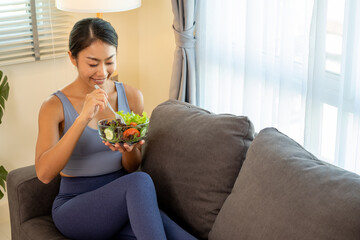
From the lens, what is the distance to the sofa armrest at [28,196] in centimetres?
219

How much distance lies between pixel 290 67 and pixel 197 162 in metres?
0.65

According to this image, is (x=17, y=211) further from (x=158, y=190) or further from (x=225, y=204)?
(x=225, y=204)

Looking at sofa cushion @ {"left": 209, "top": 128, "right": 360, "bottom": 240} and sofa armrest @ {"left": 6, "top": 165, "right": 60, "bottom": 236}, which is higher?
sofa cushion @ {"left": 209, "top": 128, "right": 360, "bottom": 240}

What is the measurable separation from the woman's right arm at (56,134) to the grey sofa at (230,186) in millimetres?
260

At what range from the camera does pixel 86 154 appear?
2.11 m

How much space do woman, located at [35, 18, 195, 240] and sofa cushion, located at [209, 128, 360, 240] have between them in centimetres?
25

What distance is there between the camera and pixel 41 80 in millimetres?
3160

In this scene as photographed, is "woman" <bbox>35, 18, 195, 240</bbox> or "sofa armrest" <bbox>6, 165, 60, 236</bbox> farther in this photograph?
"sofa armrest" <bbox>6, 165, 60, 236</bbox>

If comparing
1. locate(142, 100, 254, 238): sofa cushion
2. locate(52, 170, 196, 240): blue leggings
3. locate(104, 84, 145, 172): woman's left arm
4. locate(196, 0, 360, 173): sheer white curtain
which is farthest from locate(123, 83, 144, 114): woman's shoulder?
locate(196, 0, 360, 173): sheer white curtain

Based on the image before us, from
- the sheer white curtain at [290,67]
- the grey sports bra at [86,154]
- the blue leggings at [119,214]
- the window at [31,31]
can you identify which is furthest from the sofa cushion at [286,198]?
the window at [31,31]

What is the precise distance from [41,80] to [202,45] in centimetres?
103

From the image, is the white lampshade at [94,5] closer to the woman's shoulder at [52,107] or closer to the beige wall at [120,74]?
the beige wall at [120,74]

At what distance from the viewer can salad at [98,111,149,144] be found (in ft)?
6.26

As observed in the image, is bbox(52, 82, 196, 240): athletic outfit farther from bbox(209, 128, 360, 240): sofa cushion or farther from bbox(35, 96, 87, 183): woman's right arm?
bbox(209, 128, 360, 240): sofa cushion
